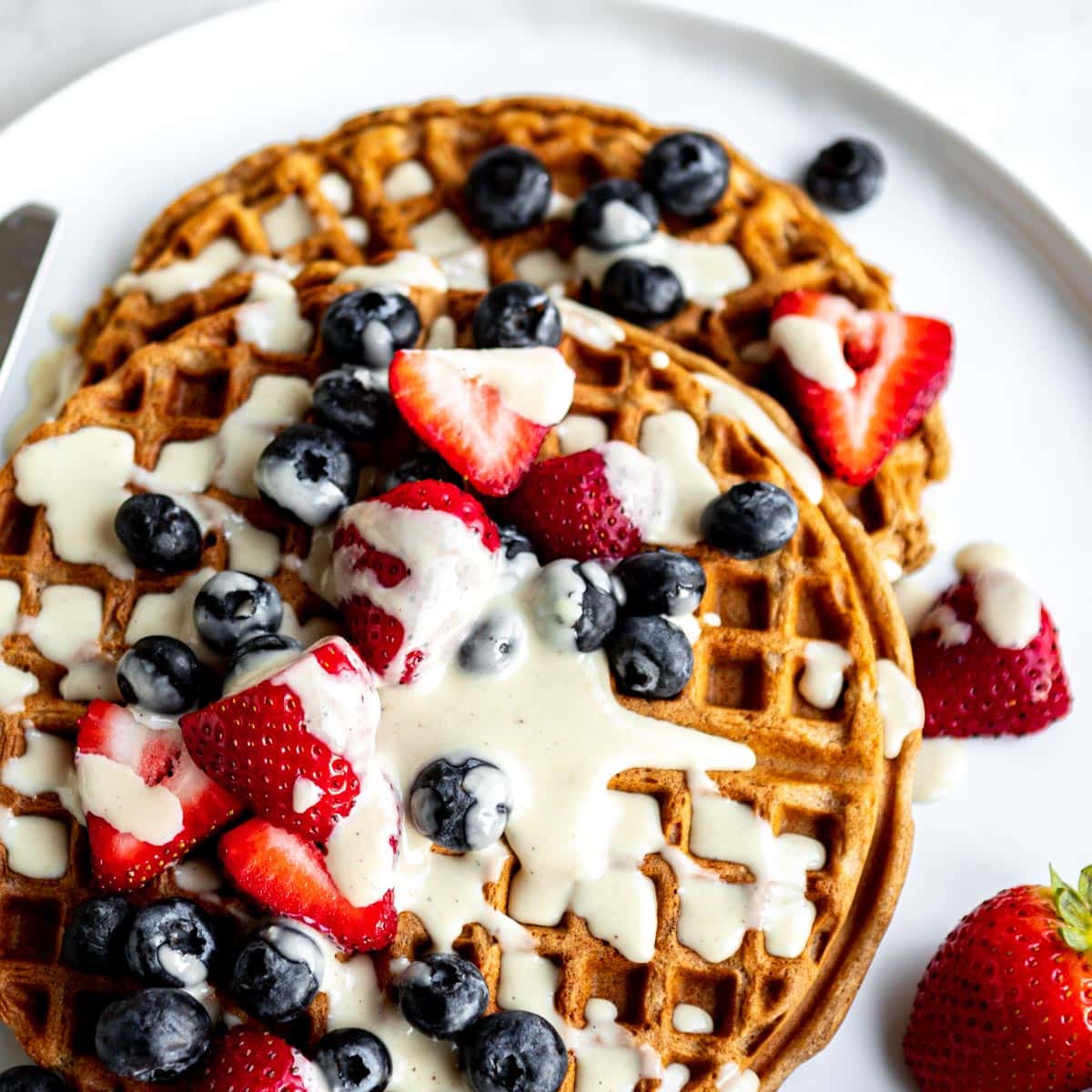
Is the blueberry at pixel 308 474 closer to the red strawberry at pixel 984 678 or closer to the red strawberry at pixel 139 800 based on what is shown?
the red strawberry at pixel 139 800

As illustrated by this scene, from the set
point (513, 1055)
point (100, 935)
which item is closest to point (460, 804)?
point (513, 1055)

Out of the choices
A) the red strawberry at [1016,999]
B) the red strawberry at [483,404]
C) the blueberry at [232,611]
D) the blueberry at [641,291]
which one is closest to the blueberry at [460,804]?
the blueberry at [232,611]

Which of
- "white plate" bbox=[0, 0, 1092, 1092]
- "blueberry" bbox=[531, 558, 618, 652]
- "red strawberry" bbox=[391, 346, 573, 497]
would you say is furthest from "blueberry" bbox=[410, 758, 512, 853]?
"white plate" bbox=[0, 0, 1092, 1092]

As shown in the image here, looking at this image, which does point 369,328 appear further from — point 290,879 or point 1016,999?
point 1016,999

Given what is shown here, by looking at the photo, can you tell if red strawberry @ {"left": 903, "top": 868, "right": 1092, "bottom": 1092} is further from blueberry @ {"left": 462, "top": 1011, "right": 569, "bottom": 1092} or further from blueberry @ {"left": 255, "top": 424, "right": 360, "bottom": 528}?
blueberry @ {"left": 255, "top": 424, "right": 360, "bottom": 528}

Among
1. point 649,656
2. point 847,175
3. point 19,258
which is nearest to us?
point 649,656

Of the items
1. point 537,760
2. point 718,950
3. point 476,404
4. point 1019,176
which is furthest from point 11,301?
point 1019,176

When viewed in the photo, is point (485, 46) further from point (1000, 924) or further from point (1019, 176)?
point (1000, 924)
